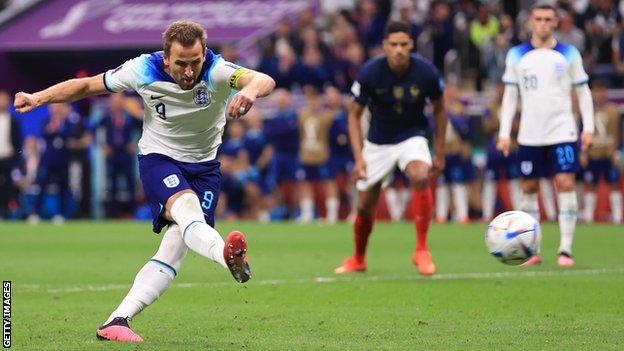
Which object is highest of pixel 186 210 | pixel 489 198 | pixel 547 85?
pixel 547 85

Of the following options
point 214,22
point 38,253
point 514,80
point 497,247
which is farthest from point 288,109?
point 497,247

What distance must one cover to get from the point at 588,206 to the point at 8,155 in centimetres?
1049

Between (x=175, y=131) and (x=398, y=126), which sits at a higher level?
(x=175, y=131)

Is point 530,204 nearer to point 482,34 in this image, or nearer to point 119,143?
point 482,34

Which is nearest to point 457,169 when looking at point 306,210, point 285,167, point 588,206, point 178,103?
point 588,206

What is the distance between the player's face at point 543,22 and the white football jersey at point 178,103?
551 cm

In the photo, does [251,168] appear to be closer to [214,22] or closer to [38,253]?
[214,22]

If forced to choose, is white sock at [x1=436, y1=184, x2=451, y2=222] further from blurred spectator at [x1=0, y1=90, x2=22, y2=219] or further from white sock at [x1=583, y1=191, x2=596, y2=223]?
blurred spectator at [x1=0, y1=90, x2=22, y2=219]

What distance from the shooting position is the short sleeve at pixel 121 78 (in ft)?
25.7

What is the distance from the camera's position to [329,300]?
10.1 meters

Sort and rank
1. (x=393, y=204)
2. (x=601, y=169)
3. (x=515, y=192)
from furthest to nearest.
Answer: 1. (x=393, y=204)
2. (x=515, y=192)
3. (x=601, y=169)

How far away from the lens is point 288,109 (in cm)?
2441

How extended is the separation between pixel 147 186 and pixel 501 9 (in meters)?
18.9

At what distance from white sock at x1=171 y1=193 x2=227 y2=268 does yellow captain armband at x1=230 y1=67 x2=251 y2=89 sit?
0.72 meters
